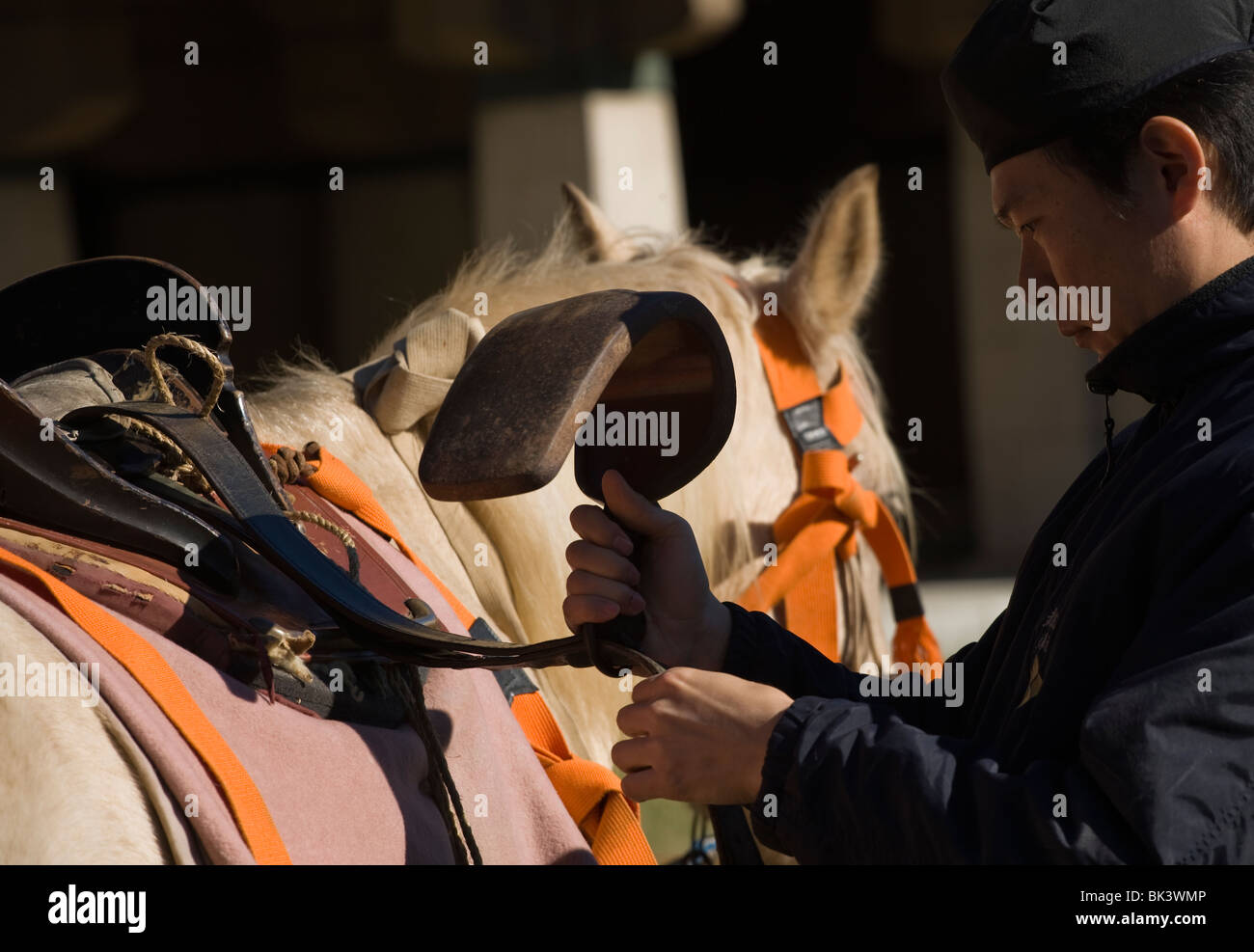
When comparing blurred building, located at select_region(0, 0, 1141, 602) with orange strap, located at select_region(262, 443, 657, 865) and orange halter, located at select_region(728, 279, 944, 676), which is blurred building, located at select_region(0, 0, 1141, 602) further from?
orange strap, located at select_region(262, 443, 657, 865)

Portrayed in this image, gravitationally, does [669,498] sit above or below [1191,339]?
below

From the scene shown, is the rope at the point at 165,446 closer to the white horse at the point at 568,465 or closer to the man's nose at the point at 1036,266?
the white horse at the point at 568,465

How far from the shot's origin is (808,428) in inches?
83.5

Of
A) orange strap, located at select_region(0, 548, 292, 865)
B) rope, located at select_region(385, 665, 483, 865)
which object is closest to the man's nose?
rope, located at select_region(385, 665, 483, 865)

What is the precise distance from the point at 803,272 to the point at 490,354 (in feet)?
3.97

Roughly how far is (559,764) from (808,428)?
86 centimetres

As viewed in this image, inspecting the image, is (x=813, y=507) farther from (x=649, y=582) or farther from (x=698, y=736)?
(x=698, y=736)

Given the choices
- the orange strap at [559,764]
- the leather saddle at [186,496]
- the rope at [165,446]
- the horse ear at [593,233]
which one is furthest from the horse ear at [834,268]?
the rope at [165,446]

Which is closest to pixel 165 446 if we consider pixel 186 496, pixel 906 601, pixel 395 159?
pixel 186 496

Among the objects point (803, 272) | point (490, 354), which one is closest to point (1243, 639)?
point (490, 354)

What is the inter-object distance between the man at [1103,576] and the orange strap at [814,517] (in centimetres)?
84

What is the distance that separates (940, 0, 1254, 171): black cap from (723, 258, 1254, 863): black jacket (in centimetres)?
16

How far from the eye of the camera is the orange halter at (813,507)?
2057 millimetres
